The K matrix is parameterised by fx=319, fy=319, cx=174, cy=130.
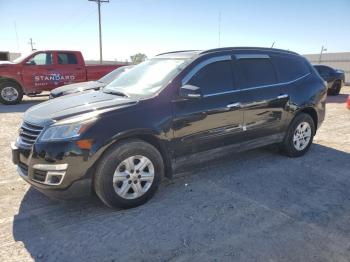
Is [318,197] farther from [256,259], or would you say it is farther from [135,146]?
[135,146]

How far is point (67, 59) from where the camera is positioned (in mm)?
12586

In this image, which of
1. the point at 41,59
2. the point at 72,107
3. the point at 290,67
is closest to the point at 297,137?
the point at 290,67

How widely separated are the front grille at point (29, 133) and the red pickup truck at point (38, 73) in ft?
30.4

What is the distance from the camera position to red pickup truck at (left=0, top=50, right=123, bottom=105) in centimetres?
1175

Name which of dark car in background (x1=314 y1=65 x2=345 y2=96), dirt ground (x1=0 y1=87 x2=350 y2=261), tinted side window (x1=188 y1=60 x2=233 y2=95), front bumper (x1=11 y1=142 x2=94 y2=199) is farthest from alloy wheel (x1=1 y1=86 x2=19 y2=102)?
dark car in background (x1=314 y1=65 x2=345 y2=96)

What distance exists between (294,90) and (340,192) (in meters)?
Answer: 1.83

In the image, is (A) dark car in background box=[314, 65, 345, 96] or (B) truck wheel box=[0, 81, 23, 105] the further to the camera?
(A) dark car in background box=[314, 65, 345, 96]

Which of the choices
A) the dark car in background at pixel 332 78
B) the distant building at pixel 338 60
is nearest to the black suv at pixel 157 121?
the dark car in background at pixel 332 78

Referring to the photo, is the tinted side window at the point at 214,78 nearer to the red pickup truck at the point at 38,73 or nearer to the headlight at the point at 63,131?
the headlight at the point at 63,131

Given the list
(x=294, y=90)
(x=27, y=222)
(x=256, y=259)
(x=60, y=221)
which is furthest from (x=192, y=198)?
(x=294, y=90)

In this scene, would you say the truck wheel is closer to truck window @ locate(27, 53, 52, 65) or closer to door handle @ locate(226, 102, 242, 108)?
truck window @ locate(27, 53, 52, 65)

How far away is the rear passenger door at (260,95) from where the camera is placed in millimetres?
4559

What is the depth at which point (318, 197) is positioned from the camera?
13.0ft

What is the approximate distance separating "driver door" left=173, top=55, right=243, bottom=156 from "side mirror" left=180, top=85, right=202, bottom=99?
0.11 m
